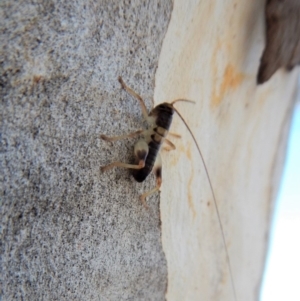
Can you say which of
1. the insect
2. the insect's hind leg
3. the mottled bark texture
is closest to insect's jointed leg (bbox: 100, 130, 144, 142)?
the insect

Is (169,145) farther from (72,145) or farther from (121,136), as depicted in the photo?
(72,145)

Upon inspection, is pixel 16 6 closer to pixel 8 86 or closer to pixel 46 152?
pixel 8 86

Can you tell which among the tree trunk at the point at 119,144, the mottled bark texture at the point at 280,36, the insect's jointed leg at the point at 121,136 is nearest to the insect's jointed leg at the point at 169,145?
the tree trunk at the point at 119,144

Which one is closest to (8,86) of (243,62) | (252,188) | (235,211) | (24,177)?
(24,177)

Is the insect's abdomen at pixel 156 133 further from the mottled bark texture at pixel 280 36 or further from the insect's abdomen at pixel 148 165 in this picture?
the mottled bark texture at pixel 280 36

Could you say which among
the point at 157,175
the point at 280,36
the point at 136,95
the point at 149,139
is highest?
the point at 280,36

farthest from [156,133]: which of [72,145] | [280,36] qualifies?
[280,36]
